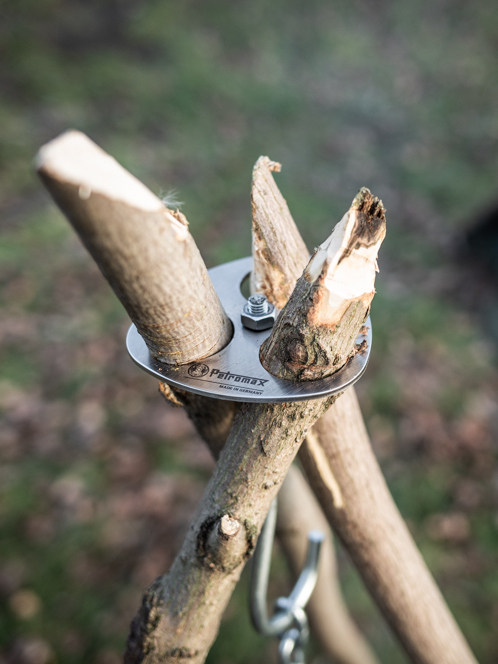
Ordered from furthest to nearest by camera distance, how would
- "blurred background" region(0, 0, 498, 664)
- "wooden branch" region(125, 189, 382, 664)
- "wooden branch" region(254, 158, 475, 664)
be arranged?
"blurred background" region(0, 0, 498, 664) < "wooden branch" region(254, 158, 475, 664) < "wooden branch" region(125, 189, 382, 664)

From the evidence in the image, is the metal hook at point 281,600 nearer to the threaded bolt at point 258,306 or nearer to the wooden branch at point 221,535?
the wooden branch at point 221,535

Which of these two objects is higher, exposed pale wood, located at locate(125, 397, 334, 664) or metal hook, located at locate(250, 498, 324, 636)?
exposed pale wood, located at locate(125, 397, 334, 664)

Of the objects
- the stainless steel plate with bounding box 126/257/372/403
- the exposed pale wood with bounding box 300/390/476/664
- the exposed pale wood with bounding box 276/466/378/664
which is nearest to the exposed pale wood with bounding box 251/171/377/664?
the exposed pale wood with bounding box 276/466/378/664

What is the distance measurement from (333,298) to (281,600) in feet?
4.02

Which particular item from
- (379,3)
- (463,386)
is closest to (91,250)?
(463,386)

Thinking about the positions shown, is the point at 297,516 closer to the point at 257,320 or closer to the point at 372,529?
the point at 372,529

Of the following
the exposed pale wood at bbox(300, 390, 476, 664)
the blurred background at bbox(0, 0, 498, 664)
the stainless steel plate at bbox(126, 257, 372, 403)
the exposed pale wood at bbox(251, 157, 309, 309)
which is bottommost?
the blurred background at bbox(0, 0, 498, 664)

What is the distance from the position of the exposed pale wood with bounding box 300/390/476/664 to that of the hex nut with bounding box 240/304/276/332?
0.27 m

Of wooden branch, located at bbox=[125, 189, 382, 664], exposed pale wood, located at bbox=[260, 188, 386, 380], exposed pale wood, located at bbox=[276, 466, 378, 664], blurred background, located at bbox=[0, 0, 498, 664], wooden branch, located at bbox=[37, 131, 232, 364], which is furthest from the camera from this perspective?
blurred background, located at bbox=[0, 0, 498, 664]

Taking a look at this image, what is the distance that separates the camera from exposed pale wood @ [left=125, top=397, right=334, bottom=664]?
1006 mm

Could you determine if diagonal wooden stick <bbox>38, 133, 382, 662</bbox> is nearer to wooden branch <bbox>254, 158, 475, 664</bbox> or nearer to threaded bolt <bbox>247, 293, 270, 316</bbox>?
threaded bolt <bbox>247, 293, 270, 316</bbox>

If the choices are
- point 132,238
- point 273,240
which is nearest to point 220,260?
point 273,240

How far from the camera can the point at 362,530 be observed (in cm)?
134

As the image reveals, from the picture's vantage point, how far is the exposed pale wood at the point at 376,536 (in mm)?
1255
